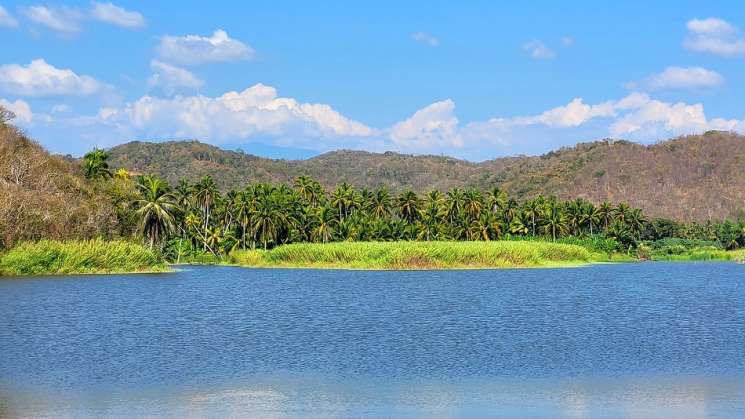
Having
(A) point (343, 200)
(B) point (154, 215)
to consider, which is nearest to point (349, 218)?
(A) point (343, 200)

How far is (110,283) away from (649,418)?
206 ft

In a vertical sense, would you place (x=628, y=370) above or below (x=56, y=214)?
below

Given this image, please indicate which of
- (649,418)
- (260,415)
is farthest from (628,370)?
(260,415)

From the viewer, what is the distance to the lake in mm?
24219

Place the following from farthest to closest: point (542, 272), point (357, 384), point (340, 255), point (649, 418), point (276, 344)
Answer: point (340, 255)
point (542, 272)
point (276, 344)
point (357, 384)
point (649, 418)

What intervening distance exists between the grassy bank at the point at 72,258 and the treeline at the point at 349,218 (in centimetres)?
3483

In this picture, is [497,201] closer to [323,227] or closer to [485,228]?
[485,228]

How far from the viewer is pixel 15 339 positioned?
3906 cm

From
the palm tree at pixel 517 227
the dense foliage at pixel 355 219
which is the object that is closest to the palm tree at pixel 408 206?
the dense foliage at pixel 355 219

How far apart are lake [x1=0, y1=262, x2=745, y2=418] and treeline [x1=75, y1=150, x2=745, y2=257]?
262ft

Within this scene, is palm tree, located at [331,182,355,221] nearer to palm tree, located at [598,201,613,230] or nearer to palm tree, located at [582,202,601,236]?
palm tree, located at [582,202,601,236]

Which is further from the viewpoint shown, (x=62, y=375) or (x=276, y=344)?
(x=276, y=344)

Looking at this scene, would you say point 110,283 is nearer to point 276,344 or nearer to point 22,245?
point 22,245

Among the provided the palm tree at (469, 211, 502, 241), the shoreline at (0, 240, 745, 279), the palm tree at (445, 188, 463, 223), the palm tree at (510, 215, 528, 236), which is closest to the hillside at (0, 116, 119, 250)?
the shoreline at (0, 240, 745, 279)
